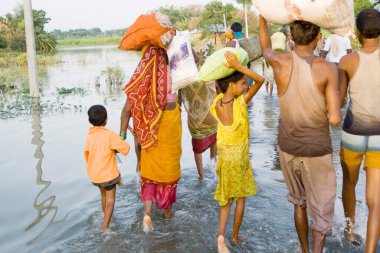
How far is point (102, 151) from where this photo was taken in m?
3.92

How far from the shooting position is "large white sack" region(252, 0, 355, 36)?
2.89 meters

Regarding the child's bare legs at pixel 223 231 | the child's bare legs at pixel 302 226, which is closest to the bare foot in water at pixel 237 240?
the child's bare legs at pixel 223 231

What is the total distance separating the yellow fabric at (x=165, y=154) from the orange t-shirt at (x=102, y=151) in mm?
366

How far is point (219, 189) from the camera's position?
366 cm

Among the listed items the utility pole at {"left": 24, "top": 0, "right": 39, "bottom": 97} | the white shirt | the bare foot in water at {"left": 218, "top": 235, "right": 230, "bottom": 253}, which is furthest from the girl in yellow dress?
the utility pole at {"left": 24, "top": 0, "right": 39, "bottom": 97}

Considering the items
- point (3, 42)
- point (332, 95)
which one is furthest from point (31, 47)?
point (3, 42)

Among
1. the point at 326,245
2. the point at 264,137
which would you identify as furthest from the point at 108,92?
the point at 326,245

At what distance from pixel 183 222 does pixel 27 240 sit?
1.47 metres

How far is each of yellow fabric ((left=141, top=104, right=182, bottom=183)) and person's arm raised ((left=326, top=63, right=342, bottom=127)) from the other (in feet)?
5.63

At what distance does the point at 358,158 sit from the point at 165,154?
1.76 metres

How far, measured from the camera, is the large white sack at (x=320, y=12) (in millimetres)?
2893

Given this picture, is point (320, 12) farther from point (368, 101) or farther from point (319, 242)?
point (319, 242)

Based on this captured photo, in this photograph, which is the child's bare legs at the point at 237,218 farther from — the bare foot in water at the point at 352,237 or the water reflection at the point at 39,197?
the water reflection at the point at 39,197

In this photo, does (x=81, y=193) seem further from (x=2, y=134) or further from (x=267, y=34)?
(x=2, y=134)
